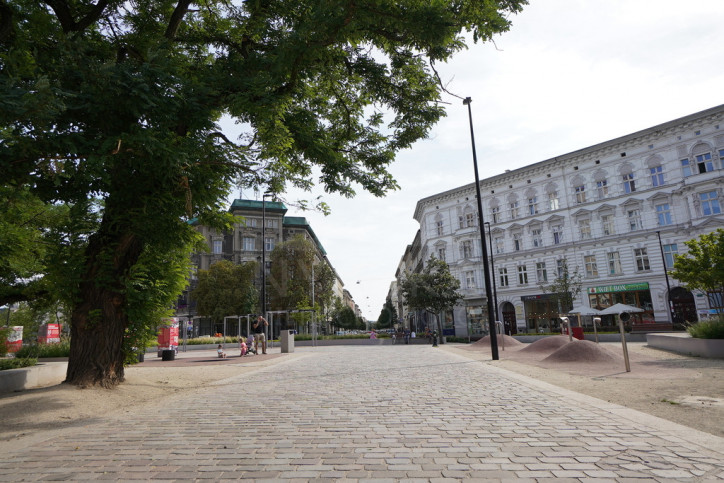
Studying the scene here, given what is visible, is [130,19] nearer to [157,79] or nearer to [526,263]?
[157,79]

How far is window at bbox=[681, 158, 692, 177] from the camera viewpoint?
35062 millimetres

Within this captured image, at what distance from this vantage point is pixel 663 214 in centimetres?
3641

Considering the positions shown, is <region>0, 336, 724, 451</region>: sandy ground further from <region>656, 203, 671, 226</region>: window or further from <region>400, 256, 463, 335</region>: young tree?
<region>656, 203, 671, 226</region>: window

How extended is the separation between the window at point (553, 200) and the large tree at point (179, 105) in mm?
36482

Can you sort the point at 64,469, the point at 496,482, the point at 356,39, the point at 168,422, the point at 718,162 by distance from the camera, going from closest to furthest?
the point at 496,482 < the point at 64,469 < the point at 168,422 < the point at 356,39 < the point at 718,162

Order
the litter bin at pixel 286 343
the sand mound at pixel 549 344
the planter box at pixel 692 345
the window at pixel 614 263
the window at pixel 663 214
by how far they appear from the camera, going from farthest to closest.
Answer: the window at pixel 614 263 < the window at pixel 663 214 < the litter bin at pixel 286 343 < the sand mound at pixel 549 344 < the planter box at pixel 692 345

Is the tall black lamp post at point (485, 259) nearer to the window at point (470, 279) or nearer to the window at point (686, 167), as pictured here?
the window at point (686, 167)

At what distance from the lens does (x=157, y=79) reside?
23.5ft

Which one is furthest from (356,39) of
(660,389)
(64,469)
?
(660,389)

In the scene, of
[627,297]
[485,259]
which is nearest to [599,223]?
[627,297]

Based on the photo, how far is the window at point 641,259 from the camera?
36594 millimetres

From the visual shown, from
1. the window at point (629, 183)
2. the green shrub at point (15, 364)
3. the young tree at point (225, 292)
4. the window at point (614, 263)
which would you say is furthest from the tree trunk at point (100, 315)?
the young tree at point (225, 292)

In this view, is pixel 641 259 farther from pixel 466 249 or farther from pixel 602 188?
pixel 466 249

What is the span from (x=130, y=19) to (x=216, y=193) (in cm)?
590
